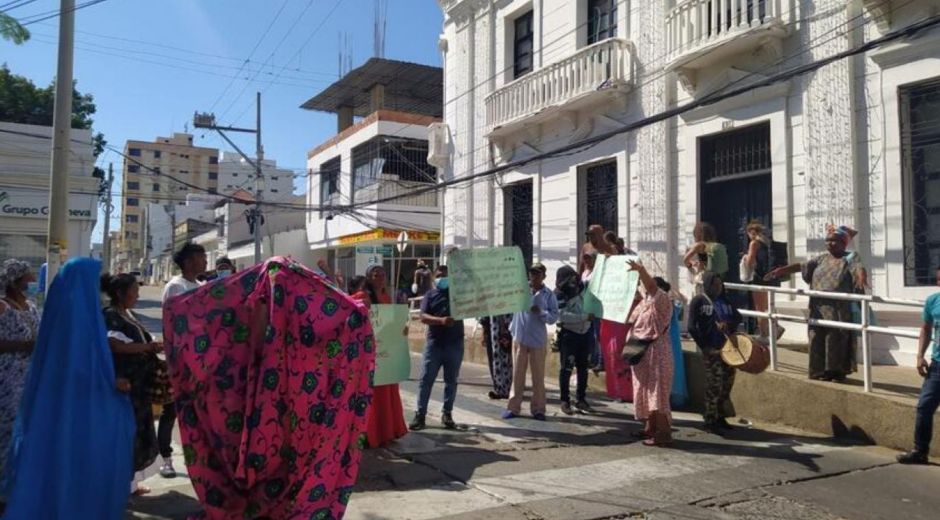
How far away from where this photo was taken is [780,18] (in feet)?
29.9

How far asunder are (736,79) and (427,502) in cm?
797

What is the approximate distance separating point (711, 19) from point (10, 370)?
9.59 m

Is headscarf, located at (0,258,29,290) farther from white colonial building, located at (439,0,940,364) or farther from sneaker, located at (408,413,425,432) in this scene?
white colonial building, located at (439,0,940,364)

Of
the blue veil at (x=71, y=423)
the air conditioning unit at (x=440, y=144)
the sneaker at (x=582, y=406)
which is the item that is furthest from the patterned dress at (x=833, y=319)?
the air conditioning unit at (x=440, y=144)

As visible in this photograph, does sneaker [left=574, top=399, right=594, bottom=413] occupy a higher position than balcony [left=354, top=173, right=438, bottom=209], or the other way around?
balcony [left=354, top=173, right=438, bottom=209]

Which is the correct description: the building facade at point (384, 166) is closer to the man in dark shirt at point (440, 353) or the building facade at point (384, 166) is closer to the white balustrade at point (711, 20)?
the white balustrade at point (711, 20)

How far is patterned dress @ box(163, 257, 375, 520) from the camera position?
3396 millimetres

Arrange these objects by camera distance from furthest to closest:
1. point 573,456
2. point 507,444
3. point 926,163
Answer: point 926,163, point 507,444, point 573,456

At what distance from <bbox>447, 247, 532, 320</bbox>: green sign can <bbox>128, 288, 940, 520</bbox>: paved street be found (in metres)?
1.26

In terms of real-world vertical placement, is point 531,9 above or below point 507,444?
above

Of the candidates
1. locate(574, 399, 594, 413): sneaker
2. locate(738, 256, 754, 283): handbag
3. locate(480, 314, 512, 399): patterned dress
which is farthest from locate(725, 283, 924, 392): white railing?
locate(480, 314, 512, 399): patterned dress

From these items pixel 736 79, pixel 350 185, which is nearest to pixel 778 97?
pixel 736 79

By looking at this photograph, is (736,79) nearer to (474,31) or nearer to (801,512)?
(801,512)

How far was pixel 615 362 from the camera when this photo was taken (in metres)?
8.15
